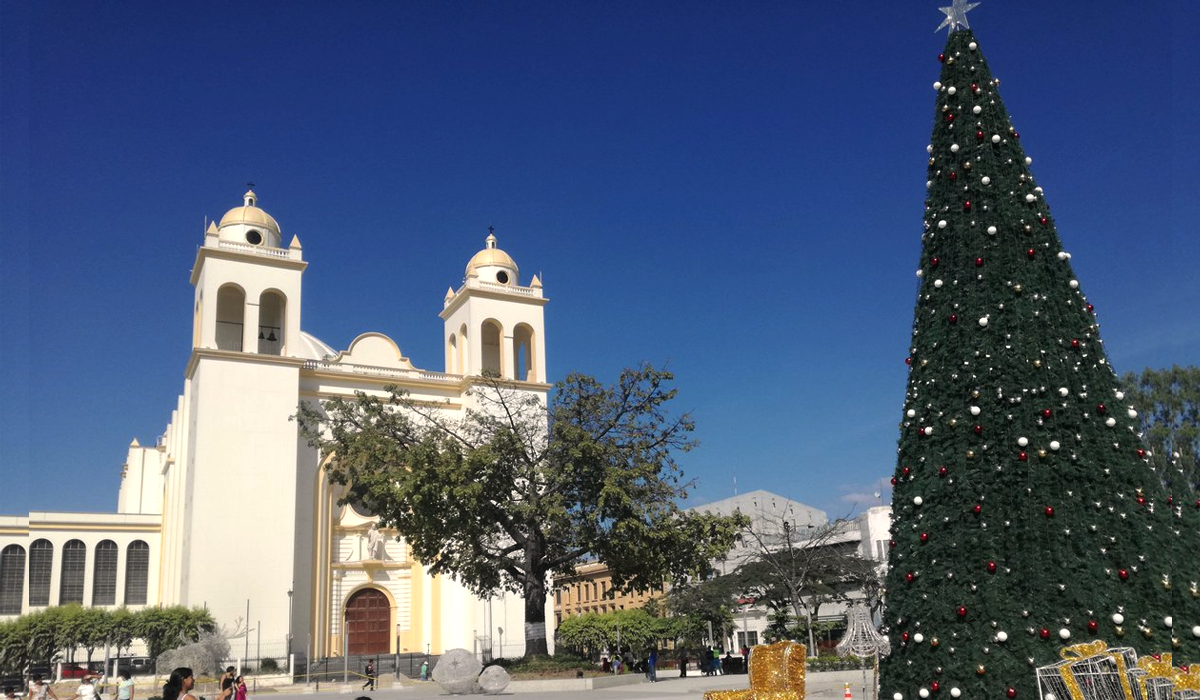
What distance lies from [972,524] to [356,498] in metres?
21.3

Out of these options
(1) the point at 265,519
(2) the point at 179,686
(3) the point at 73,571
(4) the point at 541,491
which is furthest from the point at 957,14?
(3) the point at 73,571

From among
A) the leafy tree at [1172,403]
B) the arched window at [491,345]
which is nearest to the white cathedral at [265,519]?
the arched window at [491,345]

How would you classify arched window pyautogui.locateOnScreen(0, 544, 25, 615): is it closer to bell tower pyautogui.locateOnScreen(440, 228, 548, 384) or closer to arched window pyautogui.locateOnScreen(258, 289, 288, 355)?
arched window pyautogui.locateOnScreen(258, 289, 288, 355)

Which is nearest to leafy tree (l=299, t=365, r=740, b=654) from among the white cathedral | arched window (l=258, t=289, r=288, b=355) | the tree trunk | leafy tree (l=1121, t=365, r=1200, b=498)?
the tree trunk

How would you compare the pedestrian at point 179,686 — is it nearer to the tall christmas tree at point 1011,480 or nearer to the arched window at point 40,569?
the tall christmas tree at point 1011,480

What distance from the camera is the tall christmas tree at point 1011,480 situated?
6.88 m

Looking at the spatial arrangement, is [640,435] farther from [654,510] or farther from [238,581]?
[238,581]

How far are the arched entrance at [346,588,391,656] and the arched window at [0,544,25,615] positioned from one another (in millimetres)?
12305

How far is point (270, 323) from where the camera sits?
129 ft

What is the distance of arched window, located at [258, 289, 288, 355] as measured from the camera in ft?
127

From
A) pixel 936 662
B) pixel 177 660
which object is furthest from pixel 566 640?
pixel 936 662

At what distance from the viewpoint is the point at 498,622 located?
36812mm

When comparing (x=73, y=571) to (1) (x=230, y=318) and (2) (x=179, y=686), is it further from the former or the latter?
(2) (x=179, y=686)

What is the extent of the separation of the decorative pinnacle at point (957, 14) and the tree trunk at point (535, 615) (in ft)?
62.3
